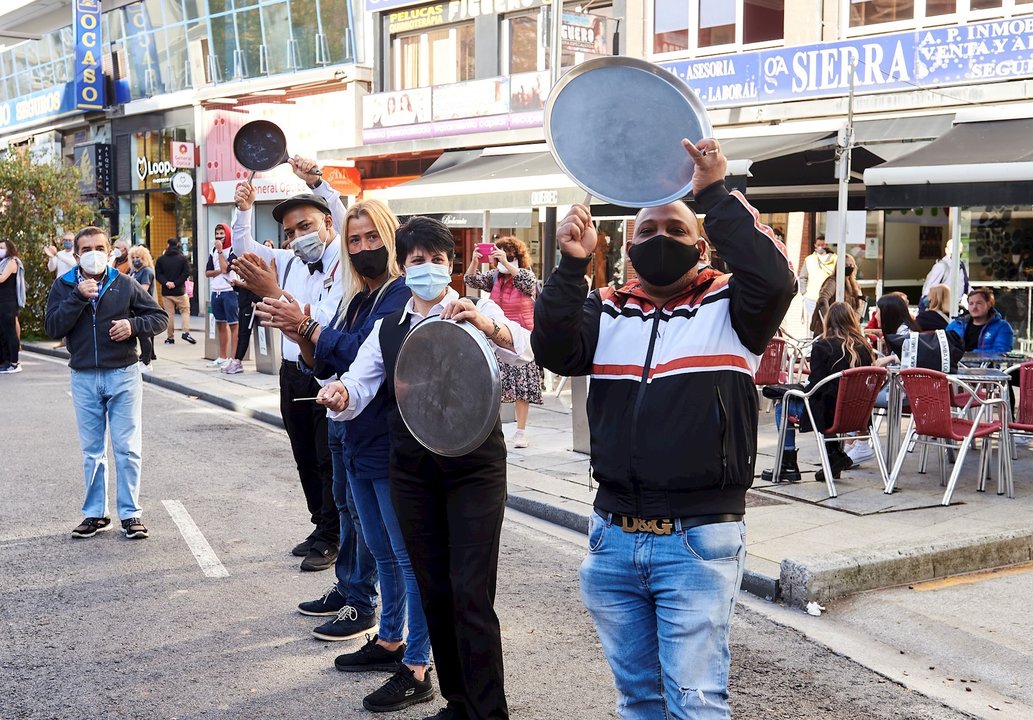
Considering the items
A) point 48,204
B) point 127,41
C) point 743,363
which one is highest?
point 127,41

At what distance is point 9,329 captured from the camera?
1669 cm

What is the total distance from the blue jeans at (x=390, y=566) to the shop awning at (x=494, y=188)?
842 cm

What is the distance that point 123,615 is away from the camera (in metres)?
5.51

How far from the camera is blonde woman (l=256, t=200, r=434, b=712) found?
4.34 meters

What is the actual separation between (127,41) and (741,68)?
77.3 ft

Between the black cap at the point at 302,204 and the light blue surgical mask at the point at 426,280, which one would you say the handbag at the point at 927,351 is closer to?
the black cap at the point at 302,204

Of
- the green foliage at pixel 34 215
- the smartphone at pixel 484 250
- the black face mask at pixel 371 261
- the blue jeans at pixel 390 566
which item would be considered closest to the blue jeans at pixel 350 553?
the blue jeans at pixel 390 566

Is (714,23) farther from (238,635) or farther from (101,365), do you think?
(238,635)

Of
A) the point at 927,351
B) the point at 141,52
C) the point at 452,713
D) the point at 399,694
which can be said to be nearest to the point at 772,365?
the point at 927,351

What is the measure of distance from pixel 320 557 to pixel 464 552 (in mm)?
2678

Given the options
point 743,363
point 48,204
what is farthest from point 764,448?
point 48,204

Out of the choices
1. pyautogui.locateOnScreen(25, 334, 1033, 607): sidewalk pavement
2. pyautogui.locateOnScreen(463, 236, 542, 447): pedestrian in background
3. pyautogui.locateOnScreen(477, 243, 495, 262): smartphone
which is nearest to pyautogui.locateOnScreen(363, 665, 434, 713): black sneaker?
pyautogui.locateOnScreen(25, 334, 1033, 607): sidewalk pavement

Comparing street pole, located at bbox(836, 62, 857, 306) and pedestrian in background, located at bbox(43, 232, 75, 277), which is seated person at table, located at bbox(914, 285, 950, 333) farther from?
pedestrian in background, located at bbox(43, 232, 75, 277)

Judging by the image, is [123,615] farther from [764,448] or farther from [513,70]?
[513,70]
